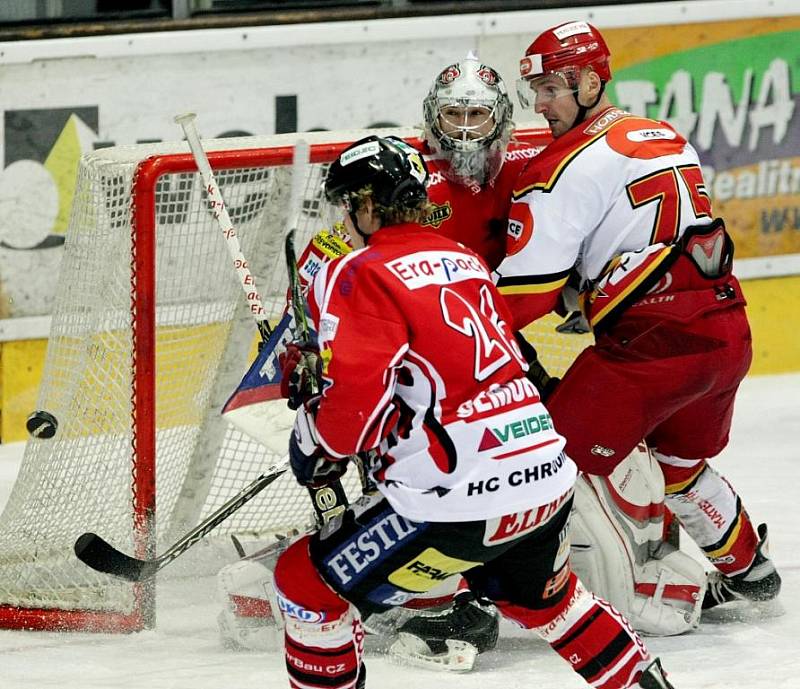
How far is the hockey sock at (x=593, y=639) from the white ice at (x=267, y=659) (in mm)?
539

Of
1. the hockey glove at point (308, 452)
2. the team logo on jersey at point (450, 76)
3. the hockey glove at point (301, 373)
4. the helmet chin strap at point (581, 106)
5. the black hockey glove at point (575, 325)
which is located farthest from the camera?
the black hockey glove at point (575, 325)

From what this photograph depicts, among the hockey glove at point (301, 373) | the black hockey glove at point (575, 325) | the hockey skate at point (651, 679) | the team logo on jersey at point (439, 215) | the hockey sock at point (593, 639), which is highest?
the team logo on jersey at point (439, 215)

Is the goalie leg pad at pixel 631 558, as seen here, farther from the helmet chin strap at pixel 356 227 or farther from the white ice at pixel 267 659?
the helmet chin strap at pixel 356 227

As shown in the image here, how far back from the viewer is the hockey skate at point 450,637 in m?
3.41

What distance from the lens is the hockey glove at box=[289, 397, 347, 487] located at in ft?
8.71

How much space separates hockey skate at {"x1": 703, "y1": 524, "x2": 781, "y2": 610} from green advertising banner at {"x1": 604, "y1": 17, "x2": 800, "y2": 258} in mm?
2419

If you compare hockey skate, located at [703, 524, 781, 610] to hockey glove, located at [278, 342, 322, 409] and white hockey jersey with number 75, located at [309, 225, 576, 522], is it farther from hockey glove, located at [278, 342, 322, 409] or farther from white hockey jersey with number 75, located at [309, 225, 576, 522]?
hockey glove, located at [278, 342, 322, 409]

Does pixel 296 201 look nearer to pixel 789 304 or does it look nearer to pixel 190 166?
pixel 190 166

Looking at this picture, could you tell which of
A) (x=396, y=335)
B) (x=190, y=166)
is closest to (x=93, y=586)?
(x=190, y=166)

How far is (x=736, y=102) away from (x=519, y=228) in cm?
291

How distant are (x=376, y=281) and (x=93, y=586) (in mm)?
1515

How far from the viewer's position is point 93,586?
375cm

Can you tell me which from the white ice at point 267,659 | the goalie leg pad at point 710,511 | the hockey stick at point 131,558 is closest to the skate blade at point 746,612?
the white ice at point 267,659

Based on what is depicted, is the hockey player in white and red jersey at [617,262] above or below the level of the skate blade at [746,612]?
above
